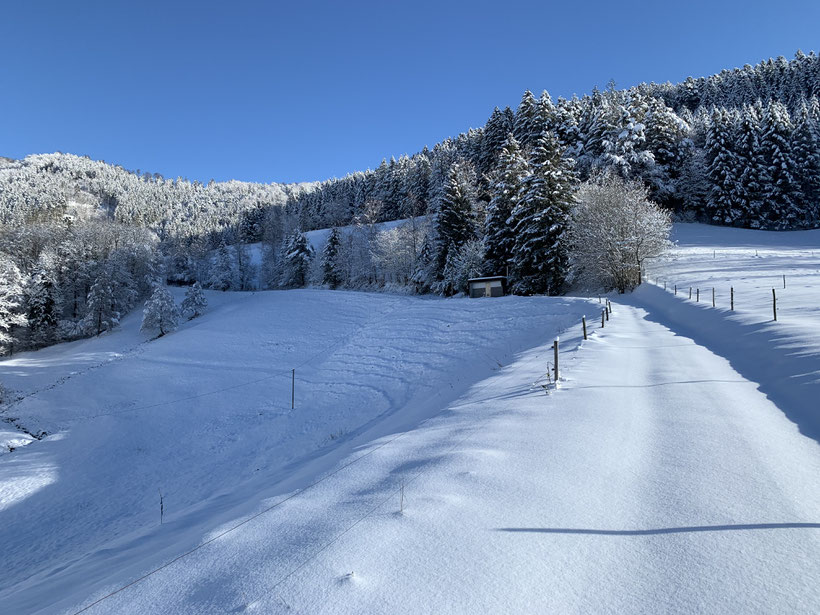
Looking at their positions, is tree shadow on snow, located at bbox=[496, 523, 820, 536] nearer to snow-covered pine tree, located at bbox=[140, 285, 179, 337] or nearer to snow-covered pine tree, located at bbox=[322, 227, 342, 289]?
snow-covered pine tree, located at bbox=[140, 285, 179, 337]

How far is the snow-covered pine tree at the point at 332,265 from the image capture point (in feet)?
212

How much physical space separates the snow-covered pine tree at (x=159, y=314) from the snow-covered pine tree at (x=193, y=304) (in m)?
8.41

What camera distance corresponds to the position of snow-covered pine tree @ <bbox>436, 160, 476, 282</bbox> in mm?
45531

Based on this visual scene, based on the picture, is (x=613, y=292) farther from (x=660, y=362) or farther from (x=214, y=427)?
(x=214, y=427)

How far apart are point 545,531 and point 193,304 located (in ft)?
188

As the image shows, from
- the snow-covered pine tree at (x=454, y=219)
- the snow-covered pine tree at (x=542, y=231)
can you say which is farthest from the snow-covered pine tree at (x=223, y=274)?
the snow-covered pine tree at (x=542, y=231)

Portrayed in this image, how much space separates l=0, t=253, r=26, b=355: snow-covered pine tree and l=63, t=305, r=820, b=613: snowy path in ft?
150

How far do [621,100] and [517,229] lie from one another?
143 feet

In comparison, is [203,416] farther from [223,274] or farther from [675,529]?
[223,274]

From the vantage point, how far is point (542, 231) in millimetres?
34625

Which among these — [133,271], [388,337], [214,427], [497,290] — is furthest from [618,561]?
[133,271]

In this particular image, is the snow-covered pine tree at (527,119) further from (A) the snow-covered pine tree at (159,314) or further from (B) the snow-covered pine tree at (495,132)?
(A) the snow-covered pine tree at (159,314)

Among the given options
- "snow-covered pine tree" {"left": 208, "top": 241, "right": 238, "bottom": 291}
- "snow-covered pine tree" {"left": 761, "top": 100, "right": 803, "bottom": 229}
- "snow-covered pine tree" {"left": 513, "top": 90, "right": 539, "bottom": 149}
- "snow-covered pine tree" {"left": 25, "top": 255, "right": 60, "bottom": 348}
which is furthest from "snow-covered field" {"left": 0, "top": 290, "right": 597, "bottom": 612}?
"snow-covered pine tree" {"left": 761, "top": 100, "right": 803, "bottom": 229}

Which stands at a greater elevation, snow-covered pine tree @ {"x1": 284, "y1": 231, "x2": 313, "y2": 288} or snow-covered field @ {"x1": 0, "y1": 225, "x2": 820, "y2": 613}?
snow-covered pine tree @ {"x1": 284, "y1": 231, "x2": 313, "y2": 288}
